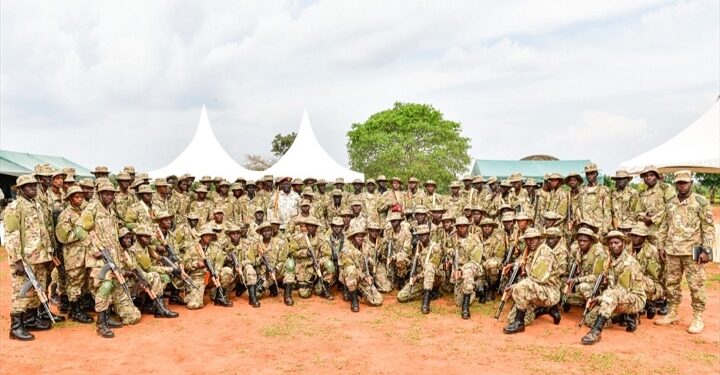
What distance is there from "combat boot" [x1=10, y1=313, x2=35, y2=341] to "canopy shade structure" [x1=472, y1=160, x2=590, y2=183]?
26.4 meters

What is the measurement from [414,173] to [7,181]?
60.8 ft

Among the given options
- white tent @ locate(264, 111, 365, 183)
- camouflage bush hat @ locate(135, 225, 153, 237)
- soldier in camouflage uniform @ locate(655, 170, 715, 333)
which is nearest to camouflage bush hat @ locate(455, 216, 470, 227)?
soldier in camouflage uniform @ locate(655, 170, 715, 333)

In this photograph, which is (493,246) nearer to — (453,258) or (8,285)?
(453,258)

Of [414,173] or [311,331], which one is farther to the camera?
[414,173]

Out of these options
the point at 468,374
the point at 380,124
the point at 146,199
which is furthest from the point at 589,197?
the point at 380,124

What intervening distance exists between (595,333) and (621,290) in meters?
0.76

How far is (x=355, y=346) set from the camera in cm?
691

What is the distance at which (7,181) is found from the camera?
22.0 m

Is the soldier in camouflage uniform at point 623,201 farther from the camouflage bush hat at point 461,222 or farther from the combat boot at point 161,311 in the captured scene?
the combat boot at point 161,311

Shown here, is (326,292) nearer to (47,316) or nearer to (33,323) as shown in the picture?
(47,316)

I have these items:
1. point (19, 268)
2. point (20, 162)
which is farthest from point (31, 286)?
point (20, 162)

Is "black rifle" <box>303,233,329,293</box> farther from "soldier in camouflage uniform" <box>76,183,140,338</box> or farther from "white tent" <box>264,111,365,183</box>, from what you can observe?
"white tent" <box>264,111,365,183</box>

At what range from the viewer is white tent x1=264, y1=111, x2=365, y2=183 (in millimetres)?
20734

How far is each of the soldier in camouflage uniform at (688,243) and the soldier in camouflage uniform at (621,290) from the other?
0.75m
